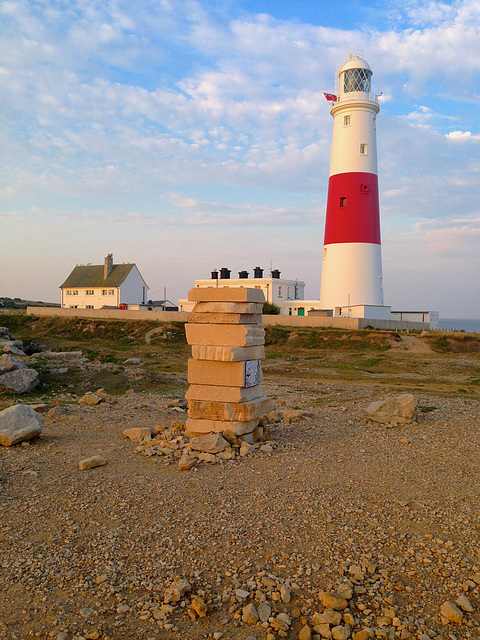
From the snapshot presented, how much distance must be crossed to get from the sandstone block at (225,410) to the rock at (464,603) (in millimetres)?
5408

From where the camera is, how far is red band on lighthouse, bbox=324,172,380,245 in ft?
117

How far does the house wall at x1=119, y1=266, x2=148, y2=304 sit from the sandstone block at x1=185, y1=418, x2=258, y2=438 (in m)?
50.6

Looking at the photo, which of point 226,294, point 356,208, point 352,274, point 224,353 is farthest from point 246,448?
point 356,208

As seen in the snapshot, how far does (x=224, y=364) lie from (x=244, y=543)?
445cm

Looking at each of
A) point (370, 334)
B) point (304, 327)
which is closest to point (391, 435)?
point (370, 334)

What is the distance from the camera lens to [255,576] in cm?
550

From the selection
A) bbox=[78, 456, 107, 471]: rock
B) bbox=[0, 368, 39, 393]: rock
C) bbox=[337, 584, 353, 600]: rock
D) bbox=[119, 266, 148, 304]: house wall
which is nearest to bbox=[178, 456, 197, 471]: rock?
bbox=[78, 456, 107, 471]: rock

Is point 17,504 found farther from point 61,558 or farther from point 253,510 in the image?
point 253,510

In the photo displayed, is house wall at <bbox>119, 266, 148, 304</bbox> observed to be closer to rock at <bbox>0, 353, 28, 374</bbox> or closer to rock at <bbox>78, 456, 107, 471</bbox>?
rock at <bbox>0, 353, 28, 374</bbox>

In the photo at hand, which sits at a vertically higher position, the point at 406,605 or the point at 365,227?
the point at 365,227

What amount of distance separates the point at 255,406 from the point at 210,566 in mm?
4702

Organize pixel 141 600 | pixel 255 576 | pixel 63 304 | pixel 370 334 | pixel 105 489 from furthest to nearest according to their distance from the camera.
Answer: pixel 63 304 → pixel 370 334 → pixel 105 489 → pixel 255 576 → pixel 141 600

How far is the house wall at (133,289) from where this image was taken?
59.7m

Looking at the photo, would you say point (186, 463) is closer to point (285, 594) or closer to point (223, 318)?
point (223, 318)
